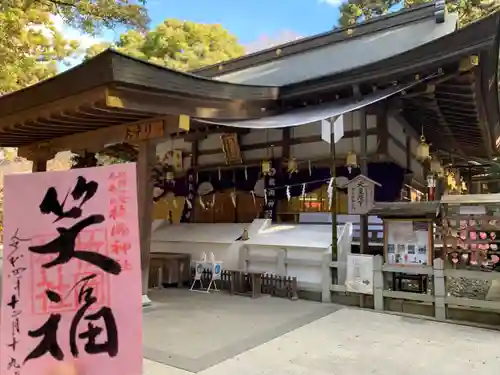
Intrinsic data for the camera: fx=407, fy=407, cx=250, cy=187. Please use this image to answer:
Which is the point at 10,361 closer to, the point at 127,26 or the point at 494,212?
the point at 494,212

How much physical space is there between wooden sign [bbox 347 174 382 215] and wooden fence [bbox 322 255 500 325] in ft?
3.01

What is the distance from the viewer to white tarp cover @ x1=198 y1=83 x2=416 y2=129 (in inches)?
239

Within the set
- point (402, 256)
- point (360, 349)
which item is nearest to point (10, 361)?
point (360, 349)

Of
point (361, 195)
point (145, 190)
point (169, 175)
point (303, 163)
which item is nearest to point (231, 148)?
point (303, 163)

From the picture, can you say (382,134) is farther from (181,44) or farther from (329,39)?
(181,44)

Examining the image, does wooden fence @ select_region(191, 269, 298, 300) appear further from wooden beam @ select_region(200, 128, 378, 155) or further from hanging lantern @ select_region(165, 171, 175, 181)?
hanging lantern @ select_region(165, 171, 175, 181)

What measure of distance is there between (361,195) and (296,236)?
1.88 meters

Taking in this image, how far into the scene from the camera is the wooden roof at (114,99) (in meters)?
4.68

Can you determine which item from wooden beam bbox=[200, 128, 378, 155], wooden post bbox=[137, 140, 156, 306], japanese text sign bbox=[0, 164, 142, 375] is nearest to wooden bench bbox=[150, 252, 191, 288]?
wooden post bbox=[137, 140, 156, 306]

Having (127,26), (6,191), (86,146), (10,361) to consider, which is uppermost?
(127,26)

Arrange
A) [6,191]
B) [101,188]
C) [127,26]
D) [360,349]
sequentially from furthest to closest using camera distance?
[127,26]
[360,349]
[6,191]
[101,188]

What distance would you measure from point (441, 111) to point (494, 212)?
113 inches

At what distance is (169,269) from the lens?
8492mm

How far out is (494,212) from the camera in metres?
5.92
